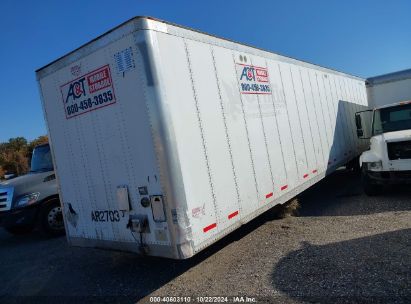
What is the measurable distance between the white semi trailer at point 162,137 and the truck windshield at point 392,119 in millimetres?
3642

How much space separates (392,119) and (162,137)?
22.7 ft

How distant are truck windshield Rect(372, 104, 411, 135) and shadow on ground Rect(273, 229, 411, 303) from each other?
3901 millimetres

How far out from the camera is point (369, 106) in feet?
46.4

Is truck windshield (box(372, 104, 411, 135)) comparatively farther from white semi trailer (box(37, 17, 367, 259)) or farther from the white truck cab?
white semi trailer (box(37, 17, 367, 259))

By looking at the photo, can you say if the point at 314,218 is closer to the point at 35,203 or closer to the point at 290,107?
the point at 290,107

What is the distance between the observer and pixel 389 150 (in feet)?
26.4

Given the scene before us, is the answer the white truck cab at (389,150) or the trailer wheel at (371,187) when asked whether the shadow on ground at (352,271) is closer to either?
the white truck cab at (389,150)

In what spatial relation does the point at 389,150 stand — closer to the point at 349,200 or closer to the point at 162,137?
the point at 349,200

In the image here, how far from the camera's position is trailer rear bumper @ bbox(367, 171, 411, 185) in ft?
25.5

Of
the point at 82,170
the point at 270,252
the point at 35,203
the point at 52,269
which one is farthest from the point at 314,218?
the point at 35,203

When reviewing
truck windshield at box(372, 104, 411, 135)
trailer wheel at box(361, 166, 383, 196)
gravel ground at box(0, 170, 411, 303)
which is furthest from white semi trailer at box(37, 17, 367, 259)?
truck windshield at box(372, 104, 411, 135)

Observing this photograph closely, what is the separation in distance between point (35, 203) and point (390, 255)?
7720mm

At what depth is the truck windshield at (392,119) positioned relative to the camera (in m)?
8.86

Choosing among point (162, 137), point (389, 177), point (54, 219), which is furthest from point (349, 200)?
point (54, 219)
